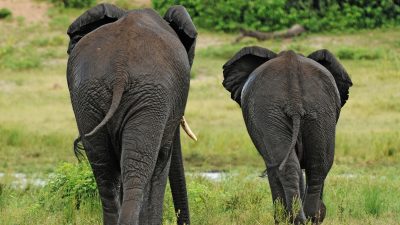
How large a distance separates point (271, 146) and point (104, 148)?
1.64 metres

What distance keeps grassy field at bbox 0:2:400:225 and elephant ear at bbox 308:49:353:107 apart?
96 cm

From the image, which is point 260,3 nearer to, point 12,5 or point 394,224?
point 12,5

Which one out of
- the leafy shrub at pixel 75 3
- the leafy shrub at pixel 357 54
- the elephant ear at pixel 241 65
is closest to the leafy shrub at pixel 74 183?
the elephant ear at pixel 241 65

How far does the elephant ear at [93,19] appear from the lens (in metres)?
6.33

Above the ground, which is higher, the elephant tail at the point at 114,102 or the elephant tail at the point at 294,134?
the elephant tail at the point at 114,102

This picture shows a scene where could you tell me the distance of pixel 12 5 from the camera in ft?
86.5

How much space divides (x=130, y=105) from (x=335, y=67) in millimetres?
2599

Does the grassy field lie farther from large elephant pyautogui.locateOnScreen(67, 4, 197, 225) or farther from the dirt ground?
large elephant pyautogui.locateOnScreen(67, 4, 197, 225)

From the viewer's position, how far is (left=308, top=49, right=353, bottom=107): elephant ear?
786 centimetres

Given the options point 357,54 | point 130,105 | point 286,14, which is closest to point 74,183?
point 130,105

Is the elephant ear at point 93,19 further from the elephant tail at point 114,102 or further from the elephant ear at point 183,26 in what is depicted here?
the elephant tail at point 114,102

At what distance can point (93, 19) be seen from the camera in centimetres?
636

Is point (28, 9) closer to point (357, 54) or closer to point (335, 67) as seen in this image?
point (357, 54)

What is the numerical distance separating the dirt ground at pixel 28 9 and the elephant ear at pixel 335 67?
1825cm
